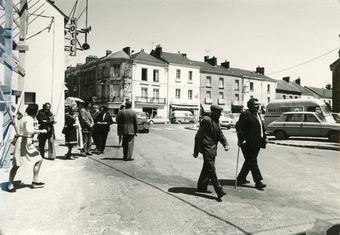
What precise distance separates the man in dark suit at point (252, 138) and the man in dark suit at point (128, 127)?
3954mm

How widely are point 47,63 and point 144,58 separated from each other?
127ft

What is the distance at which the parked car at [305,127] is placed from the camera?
61.9 ft

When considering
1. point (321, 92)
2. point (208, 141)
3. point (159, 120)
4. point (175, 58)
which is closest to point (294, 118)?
point (208, 141)

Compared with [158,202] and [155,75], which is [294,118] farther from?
[155,75]

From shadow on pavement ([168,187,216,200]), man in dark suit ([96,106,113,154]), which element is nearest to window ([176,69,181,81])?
man in dark suit ([96,106,113,154])

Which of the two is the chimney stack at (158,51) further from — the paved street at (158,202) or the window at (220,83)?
the paved street at (158,202)

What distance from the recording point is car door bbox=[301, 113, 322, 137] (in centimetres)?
1927

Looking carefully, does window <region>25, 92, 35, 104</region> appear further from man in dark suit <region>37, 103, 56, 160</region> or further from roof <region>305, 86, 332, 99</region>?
roof <region>305, 86, 332, 99</region>

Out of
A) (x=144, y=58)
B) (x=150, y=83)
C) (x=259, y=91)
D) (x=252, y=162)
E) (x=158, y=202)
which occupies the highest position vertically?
(x=144, y=58)

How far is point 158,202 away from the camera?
6164mm

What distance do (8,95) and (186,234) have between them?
21.7ft

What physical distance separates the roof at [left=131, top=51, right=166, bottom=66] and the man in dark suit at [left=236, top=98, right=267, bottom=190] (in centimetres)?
4789

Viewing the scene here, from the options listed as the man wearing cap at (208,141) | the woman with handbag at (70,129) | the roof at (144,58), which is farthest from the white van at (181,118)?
the man wearing cap at (208,141)

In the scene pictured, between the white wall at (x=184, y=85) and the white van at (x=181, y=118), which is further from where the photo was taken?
the white wall at (x=184, y=85)
